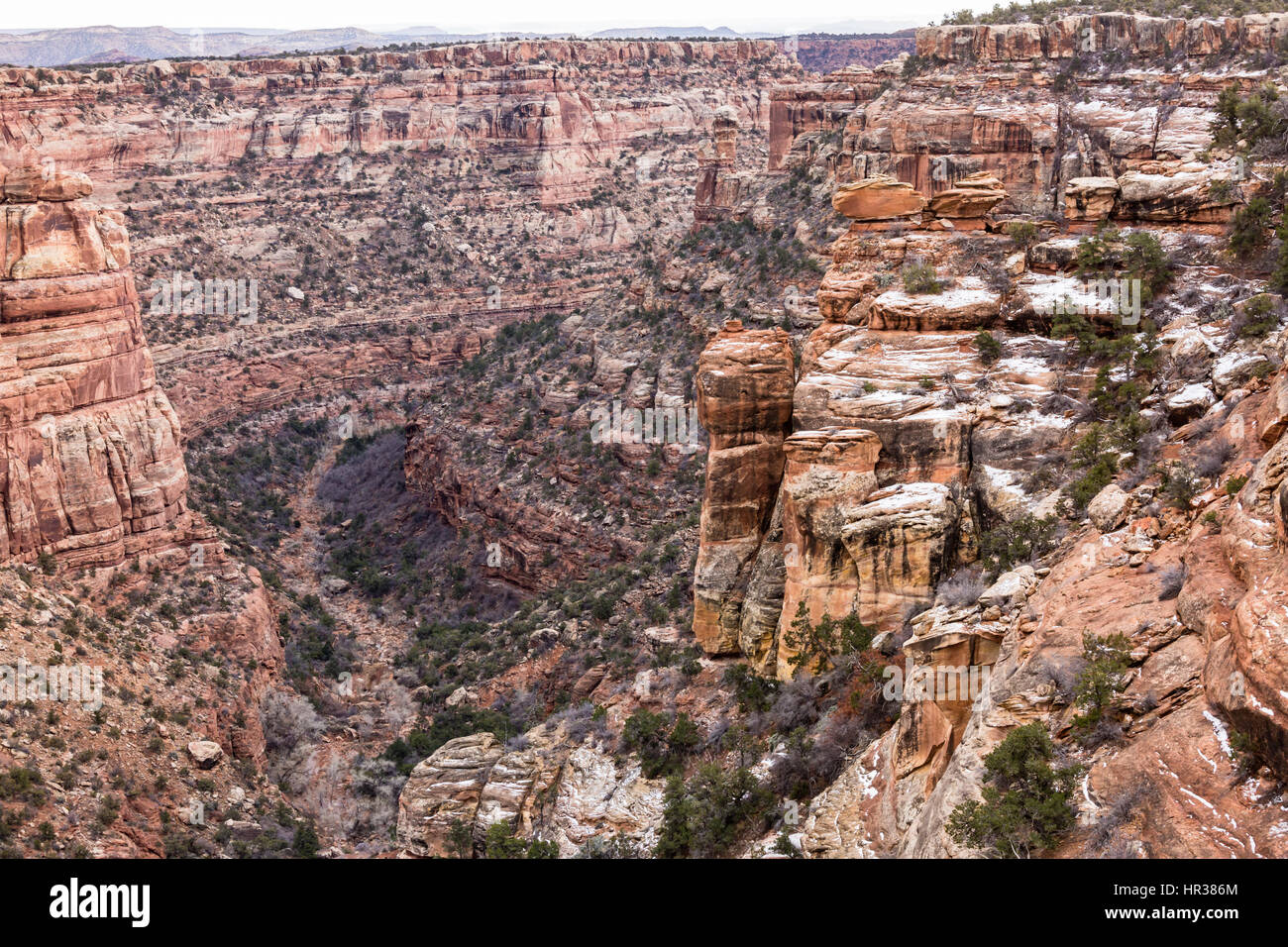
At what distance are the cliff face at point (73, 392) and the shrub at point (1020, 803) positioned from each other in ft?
108

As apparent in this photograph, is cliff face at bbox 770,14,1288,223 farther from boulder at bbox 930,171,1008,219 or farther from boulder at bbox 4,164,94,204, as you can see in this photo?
boulder at bbox 4,164,94,204

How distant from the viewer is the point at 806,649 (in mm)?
25297

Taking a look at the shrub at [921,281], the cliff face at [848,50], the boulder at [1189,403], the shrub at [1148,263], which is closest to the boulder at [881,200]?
the shrub at [921,281]

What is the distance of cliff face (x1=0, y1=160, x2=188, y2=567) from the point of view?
38.4 meters

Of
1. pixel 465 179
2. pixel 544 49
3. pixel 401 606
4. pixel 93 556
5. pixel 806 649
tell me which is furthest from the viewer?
pixel 544 49

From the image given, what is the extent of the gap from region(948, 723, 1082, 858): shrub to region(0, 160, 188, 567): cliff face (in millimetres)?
33034

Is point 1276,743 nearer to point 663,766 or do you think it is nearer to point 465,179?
point 663,766

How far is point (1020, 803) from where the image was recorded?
13828mm

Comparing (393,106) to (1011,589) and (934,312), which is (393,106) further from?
(1011,589)

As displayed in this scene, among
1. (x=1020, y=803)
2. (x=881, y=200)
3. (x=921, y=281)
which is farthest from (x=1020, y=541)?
(x=881, y=200)

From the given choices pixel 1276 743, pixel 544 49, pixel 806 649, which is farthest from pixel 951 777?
pixel 544 49

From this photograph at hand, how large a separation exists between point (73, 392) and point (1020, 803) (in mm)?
35351

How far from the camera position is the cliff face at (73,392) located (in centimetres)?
3841

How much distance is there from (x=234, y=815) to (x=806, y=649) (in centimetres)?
1771
